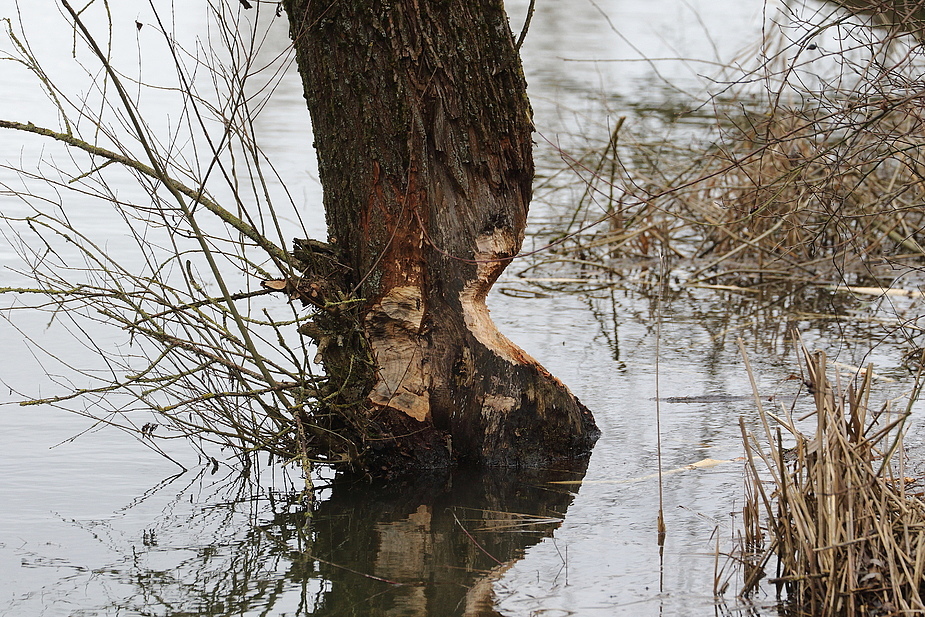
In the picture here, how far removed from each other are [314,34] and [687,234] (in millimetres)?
5995

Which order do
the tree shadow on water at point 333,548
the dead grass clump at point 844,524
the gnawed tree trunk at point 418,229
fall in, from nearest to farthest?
the dead grass clump at point 844,524 → the tree shadow on water at point 333,548 → the gnawed tree trunk at point 418,229

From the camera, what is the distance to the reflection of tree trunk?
11.9 ft

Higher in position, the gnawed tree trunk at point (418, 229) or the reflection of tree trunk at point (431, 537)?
the gnawed tree trunk at point (418, 229)

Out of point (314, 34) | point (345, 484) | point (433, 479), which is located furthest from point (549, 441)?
point (314, 34)

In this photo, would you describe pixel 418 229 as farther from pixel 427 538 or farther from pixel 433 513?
pixel 427 538

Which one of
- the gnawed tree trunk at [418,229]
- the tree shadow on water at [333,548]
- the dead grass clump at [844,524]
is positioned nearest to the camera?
the dead grass clump at [844,524]

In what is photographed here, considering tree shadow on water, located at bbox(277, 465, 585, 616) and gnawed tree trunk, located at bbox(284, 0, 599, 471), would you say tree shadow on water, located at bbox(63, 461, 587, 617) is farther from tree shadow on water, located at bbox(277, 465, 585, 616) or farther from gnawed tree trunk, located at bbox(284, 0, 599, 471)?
gnawed tree trunk, located at bbox(284, 0, 599, 471)

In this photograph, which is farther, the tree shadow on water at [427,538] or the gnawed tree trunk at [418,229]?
the gnawed tree trunk at [418,229]

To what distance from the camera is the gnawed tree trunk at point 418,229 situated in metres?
4.37

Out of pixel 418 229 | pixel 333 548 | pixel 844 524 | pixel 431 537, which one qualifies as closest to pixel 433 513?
pixel 431 537

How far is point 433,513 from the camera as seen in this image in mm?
4391

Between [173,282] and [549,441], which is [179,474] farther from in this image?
[173,282]

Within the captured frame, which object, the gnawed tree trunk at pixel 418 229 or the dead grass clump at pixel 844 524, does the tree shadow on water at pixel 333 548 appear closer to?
the gnawed tree trunk at pixel 418 229

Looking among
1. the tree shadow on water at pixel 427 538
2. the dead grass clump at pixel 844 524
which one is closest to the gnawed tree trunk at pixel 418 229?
the tree shadow on water at pixel 427 538
